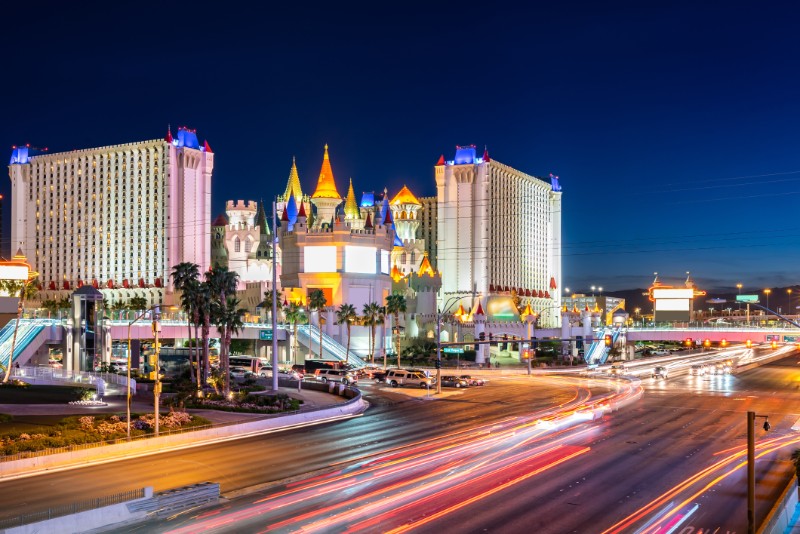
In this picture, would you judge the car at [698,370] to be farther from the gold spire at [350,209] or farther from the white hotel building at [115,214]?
the white hotel building at [115,214]

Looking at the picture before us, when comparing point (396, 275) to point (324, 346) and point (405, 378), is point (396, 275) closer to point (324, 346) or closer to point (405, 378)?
point (324, 346)

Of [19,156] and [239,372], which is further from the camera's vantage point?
[19,156]

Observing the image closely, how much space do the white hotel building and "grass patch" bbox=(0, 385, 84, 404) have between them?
86520 mm

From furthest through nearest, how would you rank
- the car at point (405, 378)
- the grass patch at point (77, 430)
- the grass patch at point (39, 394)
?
the car at point (405, 378) → the grass patch at point (39, 394) → the grass patch at point (77, 430)

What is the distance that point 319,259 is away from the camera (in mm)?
109312

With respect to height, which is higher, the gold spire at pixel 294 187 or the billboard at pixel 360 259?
the gold spire at pixel 294 187

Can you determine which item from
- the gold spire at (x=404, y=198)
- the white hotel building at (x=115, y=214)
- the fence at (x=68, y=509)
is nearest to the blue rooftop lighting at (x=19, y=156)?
the white hotel building at (x=115, y=214)

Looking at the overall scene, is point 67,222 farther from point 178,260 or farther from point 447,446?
point 447,446

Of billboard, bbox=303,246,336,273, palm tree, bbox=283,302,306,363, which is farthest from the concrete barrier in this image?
billboard, bbox=303,246,336,273

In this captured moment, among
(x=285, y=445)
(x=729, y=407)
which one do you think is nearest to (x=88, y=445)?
(x=285, y=445)

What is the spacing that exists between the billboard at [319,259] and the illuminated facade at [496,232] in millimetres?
40922

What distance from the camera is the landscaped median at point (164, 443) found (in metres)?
30.7

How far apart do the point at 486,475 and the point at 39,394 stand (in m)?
35.2

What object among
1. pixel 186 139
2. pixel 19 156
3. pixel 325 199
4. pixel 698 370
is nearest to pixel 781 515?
pixel 698 370
